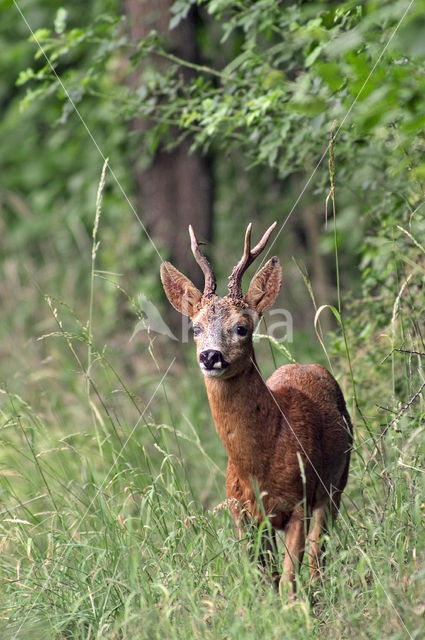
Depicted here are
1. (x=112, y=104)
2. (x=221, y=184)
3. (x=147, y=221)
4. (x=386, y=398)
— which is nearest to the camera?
(x=386, y=398)

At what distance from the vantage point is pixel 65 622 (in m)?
3.57

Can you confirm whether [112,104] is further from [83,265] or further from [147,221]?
[83,265]

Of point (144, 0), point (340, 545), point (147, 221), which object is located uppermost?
point (144, 0)

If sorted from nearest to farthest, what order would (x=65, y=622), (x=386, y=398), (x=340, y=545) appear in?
(x=65, y=622)
(x=340, y=545)
(x=386, y=398)

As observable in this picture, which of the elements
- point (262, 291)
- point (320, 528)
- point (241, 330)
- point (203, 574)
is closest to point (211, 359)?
point (241, 330)

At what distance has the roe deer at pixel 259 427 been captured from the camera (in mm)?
3904

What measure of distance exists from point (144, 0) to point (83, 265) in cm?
344

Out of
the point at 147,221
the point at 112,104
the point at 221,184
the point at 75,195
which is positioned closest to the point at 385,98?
the point at 112,104

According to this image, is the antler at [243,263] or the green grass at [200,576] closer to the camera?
the green grass at [200,576]

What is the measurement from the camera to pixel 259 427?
398 cm

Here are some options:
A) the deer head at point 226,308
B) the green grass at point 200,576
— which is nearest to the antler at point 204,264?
the deer head at point 226,308

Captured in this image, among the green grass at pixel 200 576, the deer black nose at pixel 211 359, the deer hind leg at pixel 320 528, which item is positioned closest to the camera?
the green grass at pixel 200 576

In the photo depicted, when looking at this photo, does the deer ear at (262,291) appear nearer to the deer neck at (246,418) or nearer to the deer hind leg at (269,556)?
the deer neck at (246,418)

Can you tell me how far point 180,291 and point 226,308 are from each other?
12.5 inches
